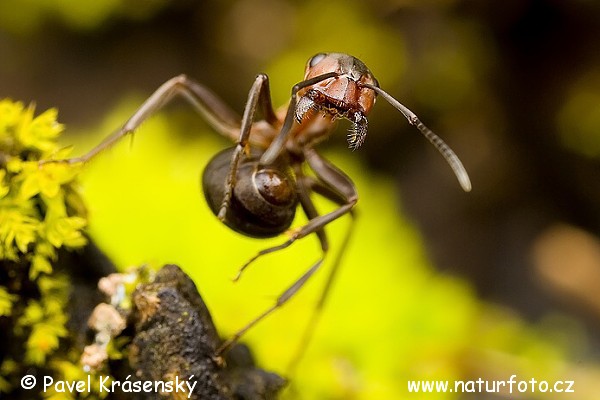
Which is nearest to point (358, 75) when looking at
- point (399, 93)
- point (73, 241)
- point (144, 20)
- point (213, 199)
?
A: point (213, 199)

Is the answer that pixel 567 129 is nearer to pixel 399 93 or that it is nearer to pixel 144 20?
pixel 399 93

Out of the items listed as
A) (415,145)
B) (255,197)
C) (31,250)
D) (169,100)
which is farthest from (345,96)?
(415,145)

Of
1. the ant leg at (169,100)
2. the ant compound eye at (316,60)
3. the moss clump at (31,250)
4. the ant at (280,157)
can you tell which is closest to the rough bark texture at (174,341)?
the ant at (280,157)

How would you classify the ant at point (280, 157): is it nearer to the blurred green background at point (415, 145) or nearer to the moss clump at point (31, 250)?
the moss clump at point (31, 250)
